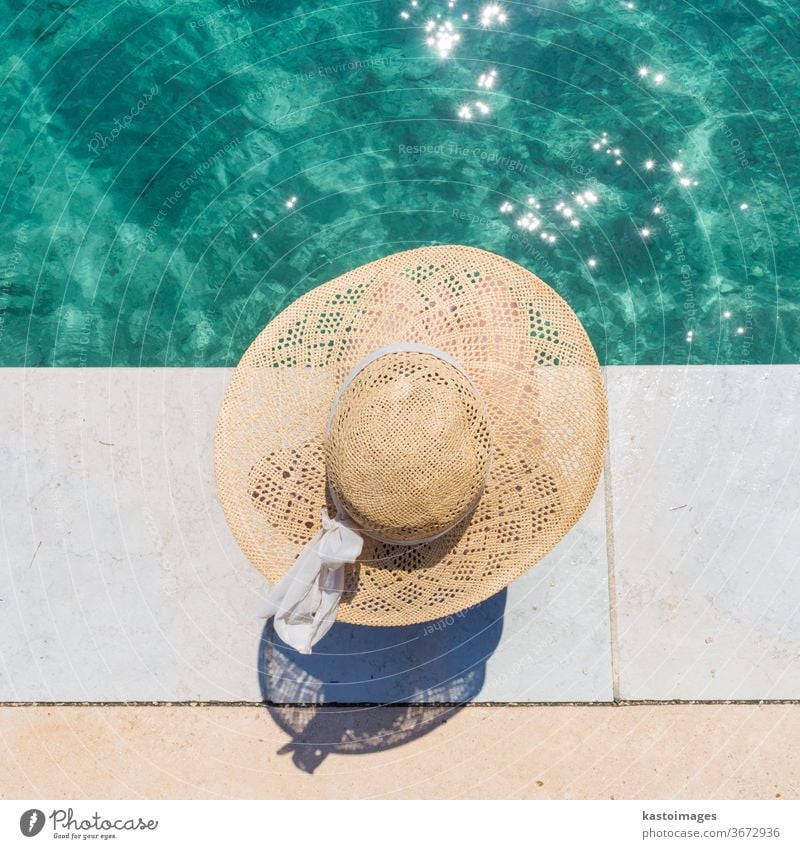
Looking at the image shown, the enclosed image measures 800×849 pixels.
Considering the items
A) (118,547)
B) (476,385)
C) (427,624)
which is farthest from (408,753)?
(476,385)

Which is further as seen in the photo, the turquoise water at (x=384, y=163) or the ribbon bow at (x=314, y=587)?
the turquoise water at (x=384, y=163)

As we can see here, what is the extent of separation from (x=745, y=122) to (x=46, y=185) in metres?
2.92

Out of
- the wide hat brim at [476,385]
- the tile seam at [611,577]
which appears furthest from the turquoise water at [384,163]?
the wide hat brim at [476,385]

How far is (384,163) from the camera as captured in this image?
334 centimetres

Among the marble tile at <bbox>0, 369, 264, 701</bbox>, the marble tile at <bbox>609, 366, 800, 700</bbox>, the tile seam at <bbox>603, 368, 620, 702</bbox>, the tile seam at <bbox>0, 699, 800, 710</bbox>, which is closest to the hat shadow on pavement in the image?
the tile seam at <bbox>0, 699, 800, 710</bbox>

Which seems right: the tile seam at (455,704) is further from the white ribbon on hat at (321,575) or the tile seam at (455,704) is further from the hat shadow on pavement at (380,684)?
the white ribbon on hat at (321,575)

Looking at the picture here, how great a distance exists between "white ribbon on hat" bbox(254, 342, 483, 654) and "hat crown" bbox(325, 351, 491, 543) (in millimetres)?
52

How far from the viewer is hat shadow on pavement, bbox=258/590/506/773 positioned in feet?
10.6

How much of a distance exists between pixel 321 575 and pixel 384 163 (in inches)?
73.6

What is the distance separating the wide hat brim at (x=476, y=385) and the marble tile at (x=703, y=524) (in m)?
0.97

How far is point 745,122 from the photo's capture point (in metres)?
3.34

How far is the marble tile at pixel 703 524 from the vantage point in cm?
323

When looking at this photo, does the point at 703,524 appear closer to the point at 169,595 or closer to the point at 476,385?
the point at 476,385
